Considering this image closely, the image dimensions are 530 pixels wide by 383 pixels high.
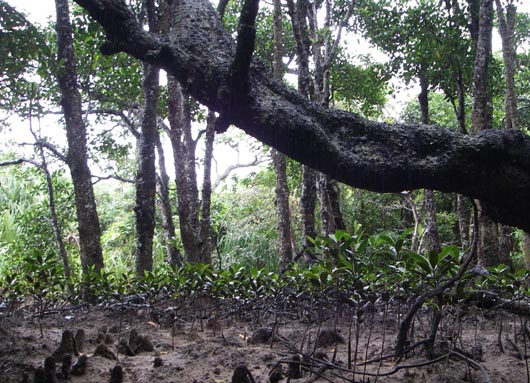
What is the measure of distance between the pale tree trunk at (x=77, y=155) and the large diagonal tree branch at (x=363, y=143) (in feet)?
13.3

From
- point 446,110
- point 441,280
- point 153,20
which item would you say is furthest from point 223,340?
point 446,110

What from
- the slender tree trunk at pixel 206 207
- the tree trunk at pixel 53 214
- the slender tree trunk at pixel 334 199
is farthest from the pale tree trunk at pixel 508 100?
the tree trunk at pixel 53 214

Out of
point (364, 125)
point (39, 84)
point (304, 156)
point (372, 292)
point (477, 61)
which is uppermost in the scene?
point (39, 84)

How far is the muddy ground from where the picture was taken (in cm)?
285

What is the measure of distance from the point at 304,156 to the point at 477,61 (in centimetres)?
434

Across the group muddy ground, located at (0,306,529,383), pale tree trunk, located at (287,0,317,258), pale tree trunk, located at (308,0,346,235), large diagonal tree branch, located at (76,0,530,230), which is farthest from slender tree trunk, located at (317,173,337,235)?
large diagonal tree branch, located at (76,0,530,230)

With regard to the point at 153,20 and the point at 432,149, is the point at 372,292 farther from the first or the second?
the point at 153,20

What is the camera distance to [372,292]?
12.5 feet

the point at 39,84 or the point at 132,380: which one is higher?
the point at 39,84

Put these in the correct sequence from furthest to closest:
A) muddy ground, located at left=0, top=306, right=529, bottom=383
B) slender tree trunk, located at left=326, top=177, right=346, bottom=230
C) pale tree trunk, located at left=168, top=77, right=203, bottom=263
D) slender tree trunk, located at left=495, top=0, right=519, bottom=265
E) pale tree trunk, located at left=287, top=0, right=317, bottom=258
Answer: slender tree trunk, located at left=495, top=0, right=519, bottom=265
pale tree trunk, located at left=168, top=77, right=203, bottom=263
slender tree trunk, located at left=326, top=177, right=346, bottom=230
pale tree trunk, located at left=287, top=0, right=317, bottom=258
muddy ground, located at left=0, top=306, right=529, bottom=383

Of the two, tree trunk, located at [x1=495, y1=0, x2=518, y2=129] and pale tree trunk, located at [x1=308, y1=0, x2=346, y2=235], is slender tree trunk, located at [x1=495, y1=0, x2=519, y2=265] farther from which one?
pale tree trunk, located at [x1=308, y1=0, x2=346, y2=235]

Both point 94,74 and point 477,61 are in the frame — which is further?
point 94,74

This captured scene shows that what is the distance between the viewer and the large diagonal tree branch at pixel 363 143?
2697 mm

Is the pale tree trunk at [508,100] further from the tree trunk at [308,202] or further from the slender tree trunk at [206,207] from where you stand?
the slender tree trunk at [206,207]
